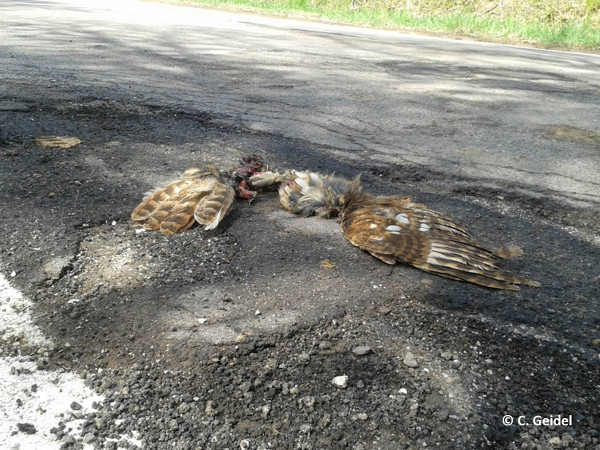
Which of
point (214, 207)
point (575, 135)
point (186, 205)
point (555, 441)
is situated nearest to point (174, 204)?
point (186, 205)

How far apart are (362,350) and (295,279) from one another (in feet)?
1.94

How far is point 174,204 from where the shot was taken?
319cm

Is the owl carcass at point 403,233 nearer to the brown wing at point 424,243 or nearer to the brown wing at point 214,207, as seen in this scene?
the brown wing at point 424,243

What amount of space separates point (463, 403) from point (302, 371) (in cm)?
59

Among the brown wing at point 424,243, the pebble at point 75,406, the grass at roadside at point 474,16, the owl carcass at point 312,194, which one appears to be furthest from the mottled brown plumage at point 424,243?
the grass at roadside at point 474,16

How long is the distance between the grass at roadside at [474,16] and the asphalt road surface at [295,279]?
843cm

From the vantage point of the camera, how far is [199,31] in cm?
1091

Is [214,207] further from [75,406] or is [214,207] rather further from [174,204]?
[75,406]

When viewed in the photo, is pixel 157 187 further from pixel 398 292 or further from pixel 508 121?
pixel 508 121

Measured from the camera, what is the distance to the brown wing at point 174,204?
10.1 ft

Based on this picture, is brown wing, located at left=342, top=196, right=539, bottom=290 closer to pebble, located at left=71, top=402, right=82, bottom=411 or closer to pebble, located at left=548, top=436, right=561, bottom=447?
pebble, located at left=548, top=436, right=561, bottom=447

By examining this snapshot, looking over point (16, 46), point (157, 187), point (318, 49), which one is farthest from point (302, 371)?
point (318, 49)

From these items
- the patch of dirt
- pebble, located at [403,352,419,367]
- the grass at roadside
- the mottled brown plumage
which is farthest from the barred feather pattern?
the grass at roadside

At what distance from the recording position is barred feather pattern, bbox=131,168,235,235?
3066mm
